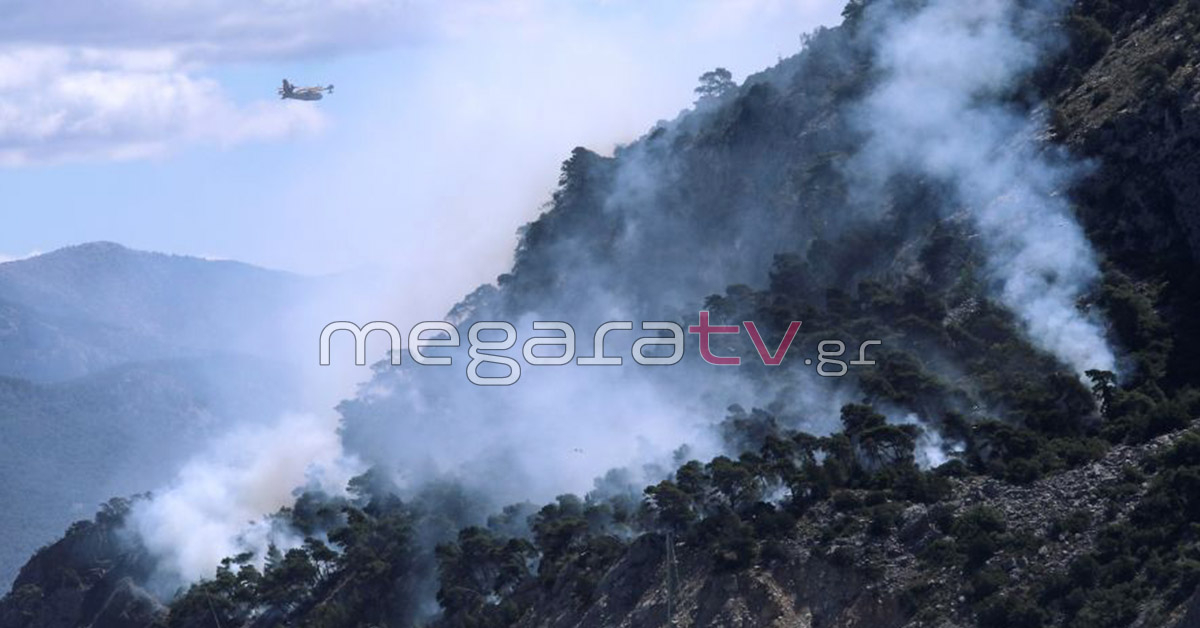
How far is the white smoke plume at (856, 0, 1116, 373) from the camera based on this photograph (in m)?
113

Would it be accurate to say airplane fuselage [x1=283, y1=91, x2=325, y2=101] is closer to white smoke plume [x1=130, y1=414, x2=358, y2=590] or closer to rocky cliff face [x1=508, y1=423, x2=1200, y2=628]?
white smoke plume [x1=130, y1=414, x2=358, y2=590]

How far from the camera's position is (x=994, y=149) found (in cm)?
12656

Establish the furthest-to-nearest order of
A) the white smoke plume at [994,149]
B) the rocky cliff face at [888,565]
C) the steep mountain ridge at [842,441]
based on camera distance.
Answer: the white smoke plume at [994,149] < the steep mountain ridge at [842,441] < the rocky cliff face at [888,565]

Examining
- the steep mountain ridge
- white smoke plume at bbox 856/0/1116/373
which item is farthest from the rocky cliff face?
white smoke plume at bbox 856/0/1116/373

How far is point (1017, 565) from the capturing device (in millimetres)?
84000

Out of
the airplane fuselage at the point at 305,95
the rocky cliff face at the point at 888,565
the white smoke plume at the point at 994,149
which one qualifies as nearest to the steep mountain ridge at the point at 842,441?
the rocky cliff face at the point at 888,565

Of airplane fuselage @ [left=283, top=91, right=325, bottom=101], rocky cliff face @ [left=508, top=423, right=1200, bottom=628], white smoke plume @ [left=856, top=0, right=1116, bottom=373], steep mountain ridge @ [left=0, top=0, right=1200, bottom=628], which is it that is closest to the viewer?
rocky cliff face @ [left=508, top=423, right=1200, bottom=628]

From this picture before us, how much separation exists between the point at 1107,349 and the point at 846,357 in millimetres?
15951

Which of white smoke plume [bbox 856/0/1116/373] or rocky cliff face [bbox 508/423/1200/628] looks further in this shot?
white smoke plume [bbox 856/0/1116/373]

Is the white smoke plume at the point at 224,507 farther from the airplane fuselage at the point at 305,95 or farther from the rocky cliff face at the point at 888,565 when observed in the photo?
the rocky cliff face at the point at 888,565

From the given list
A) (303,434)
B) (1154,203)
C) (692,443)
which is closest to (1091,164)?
(1154,203)

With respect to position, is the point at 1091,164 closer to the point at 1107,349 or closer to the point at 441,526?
the point at 1107,349

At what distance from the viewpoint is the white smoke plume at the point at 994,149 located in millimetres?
112562

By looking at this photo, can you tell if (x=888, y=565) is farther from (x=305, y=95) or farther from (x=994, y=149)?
(x=305, y=95)
